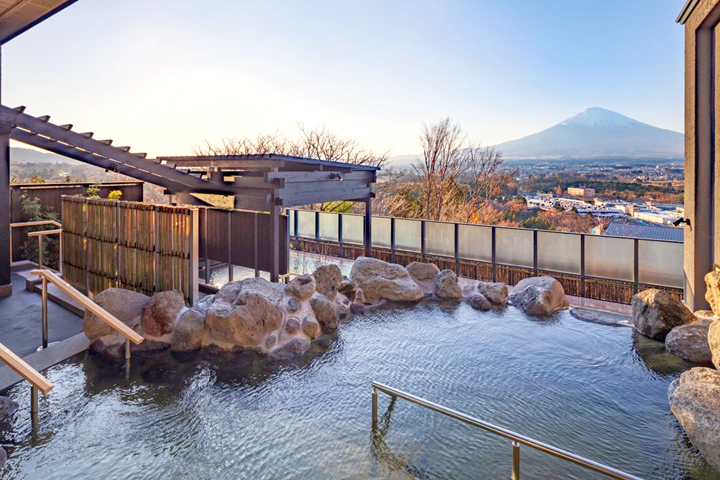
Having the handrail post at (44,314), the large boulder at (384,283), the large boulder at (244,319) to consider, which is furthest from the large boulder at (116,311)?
the large boulder at (384,283)

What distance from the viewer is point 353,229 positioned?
50.0 ft

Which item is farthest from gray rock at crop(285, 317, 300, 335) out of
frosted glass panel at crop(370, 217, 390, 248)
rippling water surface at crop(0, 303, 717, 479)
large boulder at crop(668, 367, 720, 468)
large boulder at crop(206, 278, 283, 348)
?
frosted glass panel at crop(370, 217, 390, 248)

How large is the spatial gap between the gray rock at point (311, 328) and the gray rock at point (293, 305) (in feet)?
0.82

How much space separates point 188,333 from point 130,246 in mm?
2417

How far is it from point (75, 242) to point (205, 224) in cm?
270

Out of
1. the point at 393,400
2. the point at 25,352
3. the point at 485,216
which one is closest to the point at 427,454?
the point at 393,400

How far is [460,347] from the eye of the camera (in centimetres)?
725

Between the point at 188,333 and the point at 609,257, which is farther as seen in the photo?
the point at 609,257

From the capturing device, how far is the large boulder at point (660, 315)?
763 centimetres

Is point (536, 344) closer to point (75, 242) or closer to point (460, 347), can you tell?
point (460, 347)

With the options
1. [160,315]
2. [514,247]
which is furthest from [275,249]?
[514,247]

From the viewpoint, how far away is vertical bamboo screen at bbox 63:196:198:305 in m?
7.57

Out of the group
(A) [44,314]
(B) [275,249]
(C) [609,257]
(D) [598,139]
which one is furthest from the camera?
(D) [598,139]

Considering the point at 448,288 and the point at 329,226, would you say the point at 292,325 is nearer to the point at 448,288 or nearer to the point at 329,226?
the point at 448,288
